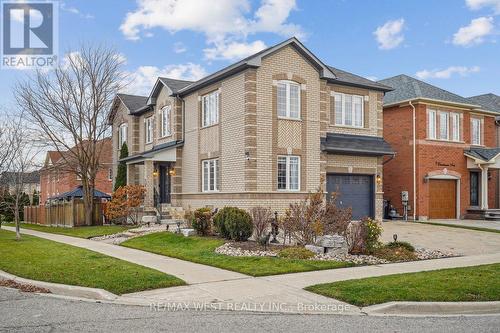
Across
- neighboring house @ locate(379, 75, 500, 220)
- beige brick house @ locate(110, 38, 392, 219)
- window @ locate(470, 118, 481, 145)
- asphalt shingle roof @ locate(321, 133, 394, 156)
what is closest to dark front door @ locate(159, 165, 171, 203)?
beige brick house @ locate(110, 38, 392, 219)

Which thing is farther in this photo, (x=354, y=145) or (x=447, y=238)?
(x=354, y=145)

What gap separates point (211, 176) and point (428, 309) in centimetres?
1693

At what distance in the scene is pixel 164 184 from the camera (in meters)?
29.1

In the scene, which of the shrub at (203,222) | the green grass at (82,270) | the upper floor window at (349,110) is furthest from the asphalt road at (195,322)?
the upper floor window at (349,110)

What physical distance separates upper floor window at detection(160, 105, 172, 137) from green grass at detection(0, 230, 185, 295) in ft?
43.7

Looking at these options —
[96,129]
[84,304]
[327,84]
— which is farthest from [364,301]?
[96,129]

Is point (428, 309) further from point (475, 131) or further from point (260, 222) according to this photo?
point (475, 131)

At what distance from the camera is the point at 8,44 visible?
778 inches

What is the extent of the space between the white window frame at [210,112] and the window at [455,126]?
1397cm

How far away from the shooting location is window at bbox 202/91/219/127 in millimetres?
24000

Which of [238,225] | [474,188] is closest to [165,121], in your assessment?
[238,225]

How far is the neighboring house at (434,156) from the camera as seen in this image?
27.5 m

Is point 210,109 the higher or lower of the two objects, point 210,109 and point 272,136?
the higher

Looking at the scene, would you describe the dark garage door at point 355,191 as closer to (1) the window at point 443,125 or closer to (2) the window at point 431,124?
(2) the window at point 431,124
